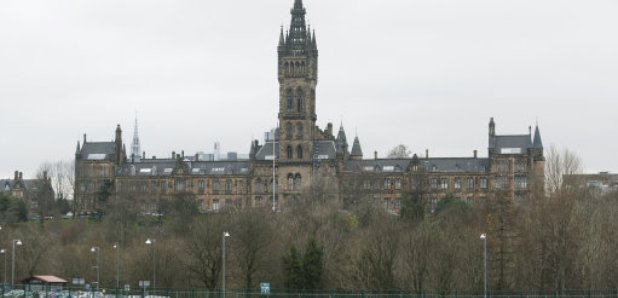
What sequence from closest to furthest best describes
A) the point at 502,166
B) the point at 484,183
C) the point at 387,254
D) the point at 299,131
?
the point at 387,254 → the point at 502,166 → the point at 484,183 → the point at 299,131

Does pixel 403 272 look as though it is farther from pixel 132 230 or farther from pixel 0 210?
pixel 0 210

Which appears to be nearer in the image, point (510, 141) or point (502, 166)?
point (502, 166)

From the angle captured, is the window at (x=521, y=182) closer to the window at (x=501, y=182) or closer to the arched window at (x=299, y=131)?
the window at (x=501, y=182)

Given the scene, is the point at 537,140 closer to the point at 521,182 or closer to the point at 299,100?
the point at 521,182

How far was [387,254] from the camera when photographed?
103 meters

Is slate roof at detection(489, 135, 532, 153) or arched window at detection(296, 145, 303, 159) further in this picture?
arched window at detection(296, 145, 303, 159)

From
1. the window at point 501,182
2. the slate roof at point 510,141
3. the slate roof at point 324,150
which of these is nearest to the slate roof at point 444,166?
the window at point 501,182

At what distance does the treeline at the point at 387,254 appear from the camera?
10131 cm

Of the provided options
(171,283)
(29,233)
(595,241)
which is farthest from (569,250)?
(29,233)

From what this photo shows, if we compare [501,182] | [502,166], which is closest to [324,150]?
[502,166]

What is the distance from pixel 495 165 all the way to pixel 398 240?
8724cm

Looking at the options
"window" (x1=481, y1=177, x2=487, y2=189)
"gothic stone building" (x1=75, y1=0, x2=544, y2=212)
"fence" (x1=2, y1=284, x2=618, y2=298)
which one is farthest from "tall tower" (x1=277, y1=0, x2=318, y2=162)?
"fence" (x1=2, y1=284, x2=618, y2=298)

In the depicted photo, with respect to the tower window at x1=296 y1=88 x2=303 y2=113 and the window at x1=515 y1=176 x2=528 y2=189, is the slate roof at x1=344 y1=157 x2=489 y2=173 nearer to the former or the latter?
the window at x1=515 y1=176 x2=528 y2=189

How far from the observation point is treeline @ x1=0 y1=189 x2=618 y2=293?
101312 mm
